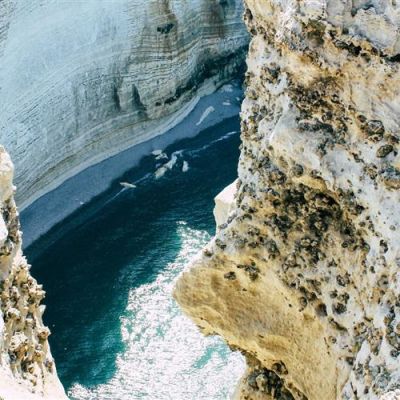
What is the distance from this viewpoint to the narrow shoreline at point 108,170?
88.9 feet

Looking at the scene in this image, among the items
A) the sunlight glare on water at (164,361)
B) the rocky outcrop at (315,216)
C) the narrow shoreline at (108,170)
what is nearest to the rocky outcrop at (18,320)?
the rocky outcrop at (315,216)

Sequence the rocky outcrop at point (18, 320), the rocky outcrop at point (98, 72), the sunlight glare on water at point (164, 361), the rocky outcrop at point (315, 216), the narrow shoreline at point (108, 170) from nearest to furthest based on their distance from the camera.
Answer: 1. the rocky outcrop at point (315, 216)
2. the rocky outcrop at point (18, 320)
3. the sunlight glare on water at point (164, 361)
4. the rocky outcrop at point (98, 72)
5. the narrow shoreline at point (108, 170)

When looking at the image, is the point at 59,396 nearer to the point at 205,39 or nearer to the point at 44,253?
the point at 44,253

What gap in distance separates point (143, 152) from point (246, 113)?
861 inches

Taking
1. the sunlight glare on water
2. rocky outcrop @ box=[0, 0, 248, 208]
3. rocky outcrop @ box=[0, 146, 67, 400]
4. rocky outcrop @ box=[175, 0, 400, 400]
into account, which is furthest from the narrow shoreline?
rocky outcrop @ box=[175, 0, 400, 400]

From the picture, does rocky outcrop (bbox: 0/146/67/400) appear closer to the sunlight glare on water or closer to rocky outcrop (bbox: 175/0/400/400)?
rocky outcrop (bbox: 175/0/400/400)

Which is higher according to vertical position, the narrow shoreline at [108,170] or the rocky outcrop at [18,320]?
the rocky outcrop at [18,320]

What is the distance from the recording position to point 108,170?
99.0 feet

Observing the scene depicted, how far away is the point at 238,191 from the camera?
955 cm

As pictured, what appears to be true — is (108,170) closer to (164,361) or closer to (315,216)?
(164,361)

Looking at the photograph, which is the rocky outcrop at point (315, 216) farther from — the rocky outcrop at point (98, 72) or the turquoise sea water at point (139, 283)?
the rocky outcrop at point (98, 72)

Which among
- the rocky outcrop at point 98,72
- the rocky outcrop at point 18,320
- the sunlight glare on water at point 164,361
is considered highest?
the rocky outcrop at point 18,320

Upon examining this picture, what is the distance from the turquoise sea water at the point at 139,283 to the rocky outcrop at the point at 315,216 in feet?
30.8

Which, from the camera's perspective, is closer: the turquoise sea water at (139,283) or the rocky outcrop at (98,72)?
the turquoise sea water at (139,283)
